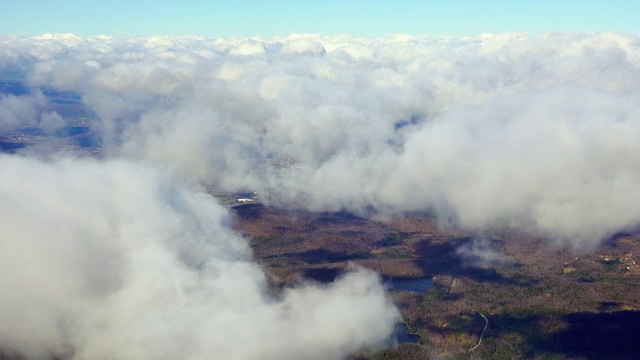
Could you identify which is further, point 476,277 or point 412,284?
point 476,277

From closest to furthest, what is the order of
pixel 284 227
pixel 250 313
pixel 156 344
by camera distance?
pixel 156 344
pixel 250 313
pixel 284 227

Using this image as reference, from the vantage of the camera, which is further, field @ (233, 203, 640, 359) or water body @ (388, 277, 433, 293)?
water body @ (388, 277, 433, 293)

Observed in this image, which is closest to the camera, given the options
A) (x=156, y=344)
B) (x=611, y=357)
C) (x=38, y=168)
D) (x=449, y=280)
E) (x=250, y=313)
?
(x=156, y=344)

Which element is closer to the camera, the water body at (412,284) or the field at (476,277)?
the field at (476,277)

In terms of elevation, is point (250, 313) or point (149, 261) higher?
point (149, 261)

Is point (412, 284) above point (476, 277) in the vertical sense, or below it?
above

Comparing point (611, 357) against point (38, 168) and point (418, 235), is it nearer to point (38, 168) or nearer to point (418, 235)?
point (418, 235)

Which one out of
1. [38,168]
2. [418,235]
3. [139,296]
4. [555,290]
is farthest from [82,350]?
[418,235]

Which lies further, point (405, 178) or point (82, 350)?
point (405, 178)
